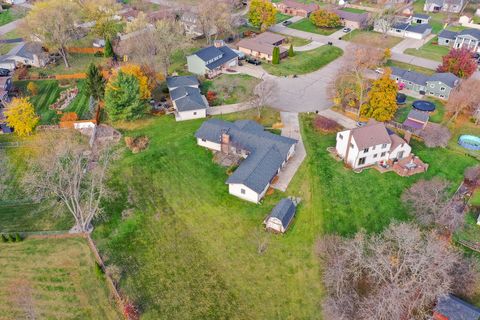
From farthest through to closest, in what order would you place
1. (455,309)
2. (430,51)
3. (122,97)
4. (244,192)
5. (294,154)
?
1. (430,51)
2. (122,97)
3. (294,154)
4. (244,192)
5. (455,309)

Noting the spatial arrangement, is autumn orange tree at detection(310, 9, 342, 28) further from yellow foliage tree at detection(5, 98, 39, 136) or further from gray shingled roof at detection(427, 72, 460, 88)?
yellow foliage tree at detection(5, 98, 39, 136)

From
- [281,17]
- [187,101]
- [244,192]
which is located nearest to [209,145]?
[187,101]

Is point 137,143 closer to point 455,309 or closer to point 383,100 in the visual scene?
point 383,100

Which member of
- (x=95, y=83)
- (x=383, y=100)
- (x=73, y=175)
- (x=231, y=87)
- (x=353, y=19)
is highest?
(x=383, y=100)

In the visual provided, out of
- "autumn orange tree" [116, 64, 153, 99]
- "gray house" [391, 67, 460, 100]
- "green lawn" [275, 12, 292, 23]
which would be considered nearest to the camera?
"autumn orange tree" [116, 64, 153, 99]

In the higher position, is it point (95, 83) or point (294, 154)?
point (95, 83)

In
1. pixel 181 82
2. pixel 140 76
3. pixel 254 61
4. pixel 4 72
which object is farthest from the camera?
pixel 254 61

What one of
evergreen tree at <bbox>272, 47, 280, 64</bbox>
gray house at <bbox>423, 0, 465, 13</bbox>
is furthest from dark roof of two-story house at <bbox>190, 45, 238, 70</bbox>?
gray house at <bbox>423, 0, 465, 13</bbox>
